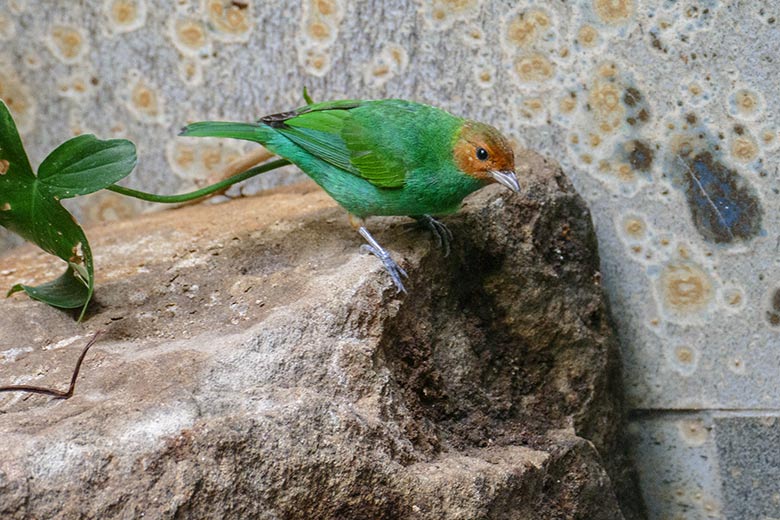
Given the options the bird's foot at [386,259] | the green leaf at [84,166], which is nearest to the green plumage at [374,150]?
the bird's foot at [386,259]

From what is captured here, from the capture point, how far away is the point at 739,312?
2.96m

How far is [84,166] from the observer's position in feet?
7.78

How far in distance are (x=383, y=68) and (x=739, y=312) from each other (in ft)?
4.90

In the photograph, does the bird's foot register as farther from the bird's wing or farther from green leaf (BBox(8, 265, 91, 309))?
green leaf (BBox(8, 265, 91, 309))

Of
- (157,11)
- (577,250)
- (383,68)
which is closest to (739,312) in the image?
(577,250)

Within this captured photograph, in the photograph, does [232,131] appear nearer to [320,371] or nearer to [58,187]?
[58,187]

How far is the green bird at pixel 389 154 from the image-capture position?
239 cm

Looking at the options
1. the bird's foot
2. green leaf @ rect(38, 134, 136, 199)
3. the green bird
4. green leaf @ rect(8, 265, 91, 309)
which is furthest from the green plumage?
green leaf @ rect(8, 265, 91, 309)

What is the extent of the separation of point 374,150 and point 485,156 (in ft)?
1.07

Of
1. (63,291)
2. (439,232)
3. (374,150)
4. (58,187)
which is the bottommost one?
(63,291)

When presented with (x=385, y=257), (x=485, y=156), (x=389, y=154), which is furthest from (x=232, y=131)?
(x=485, y=156)

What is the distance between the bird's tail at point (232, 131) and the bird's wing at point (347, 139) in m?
0.04

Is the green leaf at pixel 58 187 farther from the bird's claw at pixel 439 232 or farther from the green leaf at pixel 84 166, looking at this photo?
the bird's claw at pixel 439 232

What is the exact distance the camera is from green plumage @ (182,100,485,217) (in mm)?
2438
